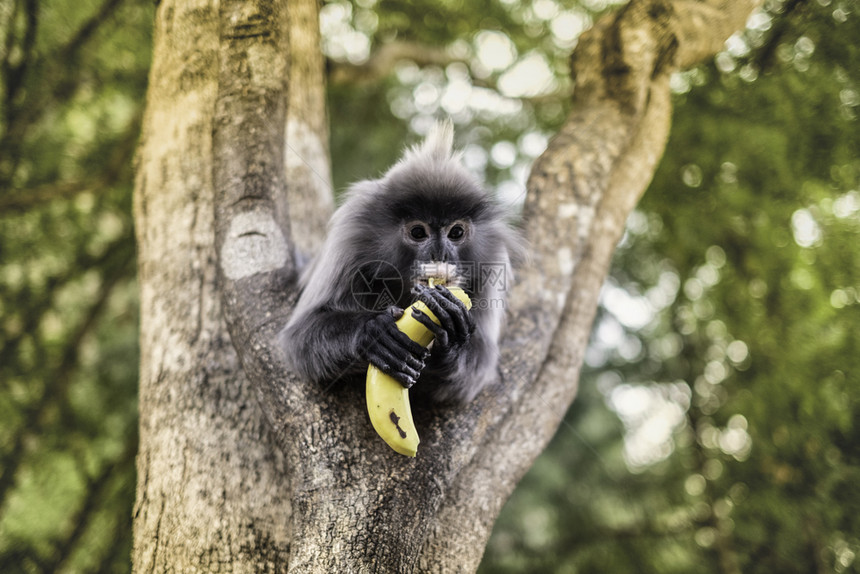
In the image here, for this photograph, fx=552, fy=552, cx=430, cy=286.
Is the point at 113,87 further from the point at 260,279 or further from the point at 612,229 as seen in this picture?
the point at 612,229

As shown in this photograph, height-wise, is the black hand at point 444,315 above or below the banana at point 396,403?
above

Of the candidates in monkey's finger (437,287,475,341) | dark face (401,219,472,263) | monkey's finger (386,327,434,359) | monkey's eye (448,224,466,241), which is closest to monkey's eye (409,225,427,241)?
dark face (401,219,472,263)

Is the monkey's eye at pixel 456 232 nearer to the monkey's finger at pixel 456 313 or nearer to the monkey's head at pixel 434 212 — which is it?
the monkey's head at pixel 434 212

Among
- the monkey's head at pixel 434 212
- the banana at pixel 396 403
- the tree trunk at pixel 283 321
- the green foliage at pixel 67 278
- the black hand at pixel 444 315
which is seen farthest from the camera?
the green foliage at pixel 67 278

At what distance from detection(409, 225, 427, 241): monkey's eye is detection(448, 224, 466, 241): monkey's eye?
13 cm

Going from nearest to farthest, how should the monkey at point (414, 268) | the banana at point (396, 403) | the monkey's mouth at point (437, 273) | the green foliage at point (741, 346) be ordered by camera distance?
the banana at point (396, 403) < the monkey at point (414, 268) < the monkey's mouth at point (437, 273) < the green foliage at point (741, 346)

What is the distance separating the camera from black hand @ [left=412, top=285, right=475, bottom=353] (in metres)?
1.95

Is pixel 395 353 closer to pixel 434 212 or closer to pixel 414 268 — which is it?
pixel 414 268

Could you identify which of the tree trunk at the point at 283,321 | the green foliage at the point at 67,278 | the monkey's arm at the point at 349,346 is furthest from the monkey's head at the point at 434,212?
the green foliage at the point at 67,278

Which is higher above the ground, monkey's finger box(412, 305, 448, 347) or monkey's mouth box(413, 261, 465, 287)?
monkey's mouth box(413, 261, 465, 287)

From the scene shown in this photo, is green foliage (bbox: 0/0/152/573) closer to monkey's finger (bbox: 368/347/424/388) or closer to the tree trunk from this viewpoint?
the tree trunk

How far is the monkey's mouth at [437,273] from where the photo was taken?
2.29 metres

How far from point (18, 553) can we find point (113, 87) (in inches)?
150

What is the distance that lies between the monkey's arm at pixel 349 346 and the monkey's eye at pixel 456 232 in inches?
22.6
